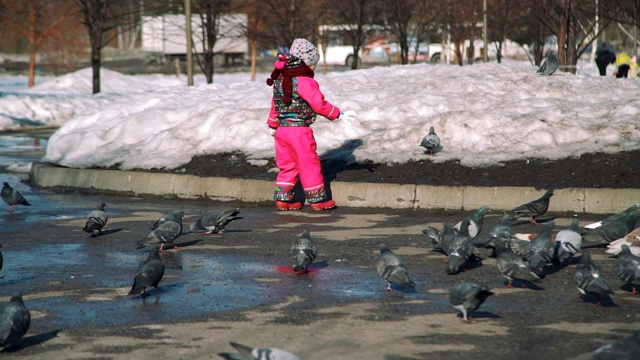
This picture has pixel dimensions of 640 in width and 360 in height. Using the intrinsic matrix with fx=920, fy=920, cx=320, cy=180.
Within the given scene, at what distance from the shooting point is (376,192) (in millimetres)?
12117

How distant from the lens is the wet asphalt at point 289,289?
5.86m

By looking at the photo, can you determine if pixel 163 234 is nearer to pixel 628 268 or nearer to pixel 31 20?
pixel 628 268

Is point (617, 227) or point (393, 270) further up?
point (617, 227)

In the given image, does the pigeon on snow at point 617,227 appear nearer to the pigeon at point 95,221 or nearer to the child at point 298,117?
the child at point 298,117

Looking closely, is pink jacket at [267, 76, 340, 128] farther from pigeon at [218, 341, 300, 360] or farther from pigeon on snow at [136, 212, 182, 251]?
pigeon at [218, 341, 300, 360]

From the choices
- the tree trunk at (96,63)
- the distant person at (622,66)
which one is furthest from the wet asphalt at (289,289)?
the tree trunk at (96,63)

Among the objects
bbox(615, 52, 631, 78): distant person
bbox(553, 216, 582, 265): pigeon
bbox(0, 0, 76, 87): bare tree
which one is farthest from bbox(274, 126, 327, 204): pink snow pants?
bbox(0, 0, 76, 87): bare tree

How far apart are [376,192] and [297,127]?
54.3 inches

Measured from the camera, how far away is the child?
38.1 feet

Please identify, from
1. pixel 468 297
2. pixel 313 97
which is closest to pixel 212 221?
pixel 313 97

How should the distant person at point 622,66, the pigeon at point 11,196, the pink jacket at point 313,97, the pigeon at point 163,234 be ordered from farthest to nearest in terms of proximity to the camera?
the distant person at point 622,66 → the pigeon at point 11,196 → the pink jacket at point 313,97 → the pigeon at point 163,234

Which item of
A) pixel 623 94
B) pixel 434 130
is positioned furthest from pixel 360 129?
pixel 623 94

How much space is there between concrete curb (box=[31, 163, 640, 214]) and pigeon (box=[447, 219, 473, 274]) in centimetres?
371

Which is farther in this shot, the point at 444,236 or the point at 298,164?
the point at 298,164
